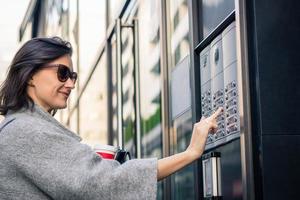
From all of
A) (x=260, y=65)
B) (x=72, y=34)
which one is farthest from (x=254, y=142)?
(x=72, y=34)

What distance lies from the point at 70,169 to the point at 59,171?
0.03 m

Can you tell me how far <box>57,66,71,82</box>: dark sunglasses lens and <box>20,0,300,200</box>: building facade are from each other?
686mm

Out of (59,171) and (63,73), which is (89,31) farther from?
(59,171)

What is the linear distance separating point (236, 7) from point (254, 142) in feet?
1.80

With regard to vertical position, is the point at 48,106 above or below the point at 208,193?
above

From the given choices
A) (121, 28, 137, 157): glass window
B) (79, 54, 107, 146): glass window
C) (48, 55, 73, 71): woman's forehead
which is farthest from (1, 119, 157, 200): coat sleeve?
(79, 54, 107, 146): glass window

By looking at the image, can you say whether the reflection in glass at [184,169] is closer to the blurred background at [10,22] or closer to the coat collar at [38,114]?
the coat collar at [38,114]

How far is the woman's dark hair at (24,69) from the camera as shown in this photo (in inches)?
86.4

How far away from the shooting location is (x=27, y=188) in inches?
79.0

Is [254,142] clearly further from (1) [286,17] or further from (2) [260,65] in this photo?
(1) [286,17]

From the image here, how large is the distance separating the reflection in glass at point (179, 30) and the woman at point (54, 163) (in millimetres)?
1594

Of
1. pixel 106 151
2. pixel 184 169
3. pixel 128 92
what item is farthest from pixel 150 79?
pixel 106 151

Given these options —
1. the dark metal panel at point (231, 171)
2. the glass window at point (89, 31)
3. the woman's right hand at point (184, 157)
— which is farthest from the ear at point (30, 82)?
the glass window at point (89, 31)

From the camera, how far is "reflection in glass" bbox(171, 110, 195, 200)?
3.62m
